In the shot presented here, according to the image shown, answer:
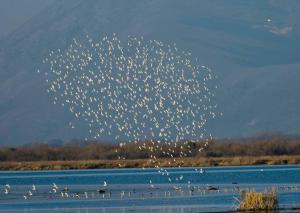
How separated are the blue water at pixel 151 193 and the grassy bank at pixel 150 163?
14098 millimetres

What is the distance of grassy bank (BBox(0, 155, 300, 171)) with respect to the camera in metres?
128

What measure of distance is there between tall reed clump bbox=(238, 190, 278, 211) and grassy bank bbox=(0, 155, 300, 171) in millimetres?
66531

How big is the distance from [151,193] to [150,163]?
184 ft

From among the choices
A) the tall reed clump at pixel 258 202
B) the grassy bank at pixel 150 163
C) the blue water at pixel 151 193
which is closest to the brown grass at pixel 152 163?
the grassy bank at pixel 150 163

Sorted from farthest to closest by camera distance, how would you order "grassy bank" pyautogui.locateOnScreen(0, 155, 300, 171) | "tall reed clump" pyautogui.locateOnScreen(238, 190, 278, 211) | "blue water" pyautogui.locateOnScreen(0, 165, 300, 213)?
"grassy bank" pyautogui.locateOnScreen(0, 155, 300, 171)
"blue water" pyautogui.locateOnScreen(0, 165, 300, 213)
"tall reed clump" pyautogui.locateOnScreen(238, 190, 278, 211)

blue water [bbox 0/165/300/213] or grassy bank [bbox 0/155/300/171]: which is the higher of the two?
grassy bank [bbox 0/155/300/171]

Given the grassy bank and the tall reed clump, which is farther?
the grassy bank

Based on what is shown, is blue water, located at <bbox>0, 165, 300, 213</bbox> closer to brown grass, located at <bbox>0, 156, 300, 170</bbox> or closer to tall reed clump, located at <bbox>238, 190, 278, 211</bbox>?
tall reed clump, located at <bbox>238, 190, 278, 211</bbox>

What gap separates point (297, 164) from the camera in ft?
408

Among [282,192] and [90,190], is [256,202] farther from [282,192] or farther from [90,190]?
[90,190]

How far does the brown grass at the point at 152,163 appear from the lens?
127562mm

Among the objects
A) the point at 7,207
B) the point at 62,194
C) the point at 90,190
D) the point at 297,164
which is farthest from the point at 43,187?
the point at 297,164

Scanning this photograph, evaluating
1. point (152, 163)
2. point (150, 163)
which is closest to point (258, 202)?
point (150, 163)

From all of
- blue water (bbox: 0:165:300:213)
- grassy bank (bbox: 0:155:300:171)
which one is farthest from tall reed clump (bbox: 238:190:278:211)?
grassy bank (bbox: 0:155:300:171)
